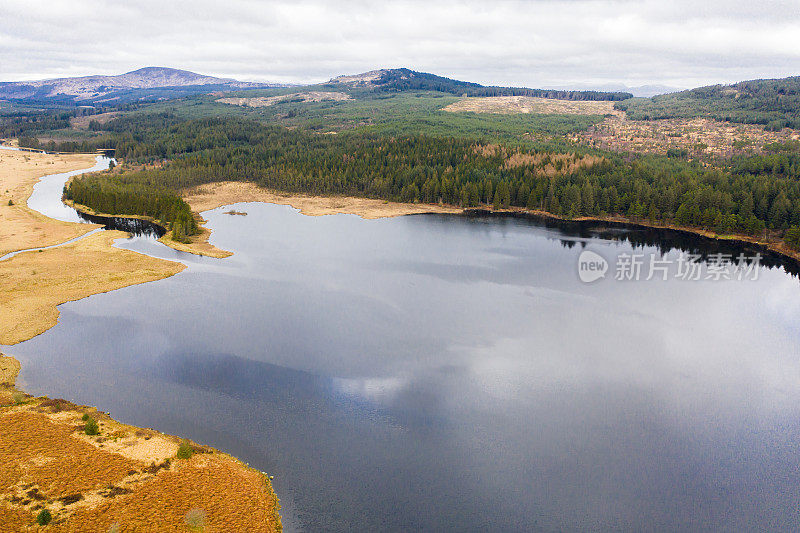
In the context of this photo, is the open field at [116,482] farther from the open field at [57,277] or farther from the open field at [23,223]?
the open field at [23,223]

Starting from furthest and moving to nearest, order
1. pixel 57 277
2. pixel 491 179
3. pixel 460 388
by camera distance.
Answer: pixel 491 179 → pixel 57 277 → pixel 460 388

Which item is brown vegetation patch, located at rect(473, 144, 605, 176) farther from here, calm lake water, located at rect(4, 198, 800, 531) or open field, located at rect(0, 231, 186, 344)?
open field, located at rect(0, 231, 186, 344)

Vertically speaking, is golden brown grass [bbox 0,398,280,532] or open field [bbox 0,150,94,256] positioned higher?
open field [bbox 0,150,94,256]

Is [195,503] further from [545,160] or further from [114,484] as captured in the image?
[545,160]

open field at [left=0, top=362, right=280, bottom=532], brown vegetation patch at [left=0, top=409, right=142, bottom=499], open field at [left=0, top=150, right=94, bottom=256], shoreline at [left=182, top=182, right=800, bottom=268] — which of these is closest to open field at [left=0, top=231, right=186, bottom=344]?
open field at [left=0, top=150, right=94, bottom=256]

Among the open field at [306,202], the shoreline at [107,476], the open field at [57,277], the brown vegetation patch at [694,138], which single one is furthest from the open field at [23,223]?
the brown vegetation patch at [694,138]

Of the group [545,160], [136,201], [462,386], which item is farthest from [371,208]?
[462,386]
